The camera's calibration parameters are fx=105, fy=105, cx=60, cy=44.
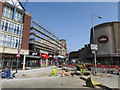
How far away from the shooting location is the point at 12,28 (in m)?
22.9

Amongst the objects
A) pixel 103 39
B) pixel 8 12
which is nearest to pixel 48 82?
pixel 8 12

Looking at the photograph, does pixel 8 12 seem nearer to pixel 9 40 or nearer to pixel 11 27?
pixel 11 27

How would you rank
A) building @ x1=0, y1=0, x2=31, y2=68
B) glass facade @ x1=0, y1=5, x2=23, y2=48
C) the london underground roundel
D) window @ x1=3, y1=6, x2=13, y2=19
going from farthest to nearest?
the london underground roundel < window @ x1=3, y1=6, x2=13, y2=19 < glass facade @ x1=0, y1=5, x2=23, y2=48 < building @ x1=0, y1=0, x2=31, y2=68

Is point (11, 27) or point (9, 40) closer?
point (9, 40)

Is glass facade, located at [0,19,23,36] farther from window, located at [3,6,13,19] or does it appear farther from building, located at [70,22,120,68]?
building, located at [70,22,120,68]

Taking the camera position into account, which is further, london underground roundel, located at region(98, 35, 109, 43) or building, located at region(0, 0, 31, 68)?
london underground roundel, located at region(98, 35, 109, 43)

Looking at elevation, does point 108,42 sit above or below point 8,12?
below

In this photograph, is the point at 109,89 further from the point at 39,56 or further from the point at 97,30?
the point at 97,30

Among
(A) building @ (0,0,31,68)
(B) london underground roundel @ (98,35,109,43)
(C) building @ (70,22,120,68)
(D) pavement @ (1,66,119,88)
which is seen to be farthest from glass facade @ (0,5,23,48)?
(B) london underground roundel @ (98,35,109,43)

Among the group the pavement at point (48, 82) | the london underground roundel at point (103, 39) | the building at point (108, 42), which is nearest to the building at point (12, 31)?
the pavement at point (48, 82)

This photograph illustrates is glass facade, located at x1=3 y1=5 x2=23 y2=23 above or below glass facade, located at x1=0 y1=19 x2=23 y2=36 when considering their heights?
above

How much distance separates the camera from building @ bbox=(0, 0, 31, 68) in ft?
68.9

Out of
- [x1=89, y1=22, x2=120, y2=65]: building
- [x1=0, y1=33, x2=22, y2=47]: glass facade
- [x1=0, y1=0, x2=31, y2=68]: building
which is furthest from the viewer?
[x1=89, y1=22, x2=120, y2=65]: building

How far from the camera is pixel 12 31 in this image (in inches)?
898
